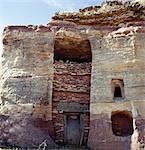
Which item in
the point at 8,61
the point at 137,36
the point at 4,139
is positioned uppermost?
the point at 137,36

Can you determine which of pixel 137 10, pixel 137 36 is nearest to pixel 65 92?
pixel 137 36

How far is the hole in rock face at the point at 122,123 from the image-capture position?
527 inches

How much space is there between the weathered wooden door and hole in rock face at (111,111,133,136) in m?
1.73

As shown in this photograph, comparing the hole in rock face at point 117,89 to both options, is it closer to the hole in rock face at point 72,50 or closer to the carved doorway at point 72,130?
the carved doorway at point 72,130

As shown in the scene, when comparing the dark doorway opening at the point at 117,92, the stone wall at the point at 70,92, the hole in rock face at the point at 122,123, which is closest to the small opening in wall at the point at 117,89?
the dark doorway opening at the point at 117,92

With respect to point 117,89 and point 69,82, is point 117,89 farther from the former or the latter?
point 69,82

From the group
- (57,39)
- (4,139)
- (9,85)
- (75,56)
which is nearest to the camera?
(4,139)

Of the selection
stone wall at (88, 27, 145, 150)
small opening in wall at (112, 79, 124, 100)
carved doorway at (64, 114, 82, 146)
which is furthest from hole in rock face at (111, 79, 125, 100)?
carved doorway at (64, 114, 82, 146)

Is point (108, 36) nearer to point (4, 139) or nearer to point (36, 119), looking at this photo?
point (36, 119)

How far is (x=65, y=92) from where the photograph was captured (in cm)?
1467

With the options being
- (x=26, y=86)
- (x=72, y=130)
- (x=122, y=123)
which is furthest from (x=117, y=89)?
(x=26, y=86)

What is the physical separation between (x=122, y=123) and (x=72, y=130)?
7.38ft

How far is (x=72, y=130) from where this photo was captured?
1458 cm

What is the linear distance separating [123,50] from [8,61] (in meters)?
5.01
